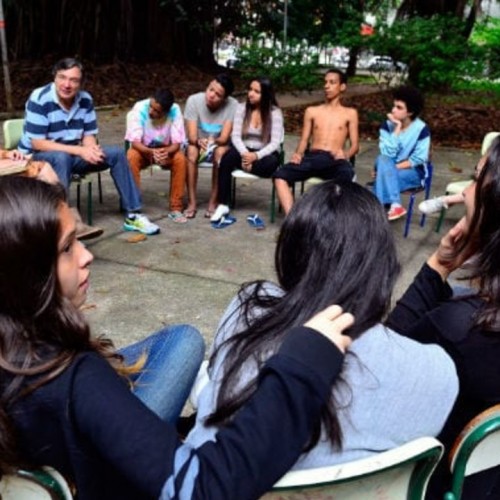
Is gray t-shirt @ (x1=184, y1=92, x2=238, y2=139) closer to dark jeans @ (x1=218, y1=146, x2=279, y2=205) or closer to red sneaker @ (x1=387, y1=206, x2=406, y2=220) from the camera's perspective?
dark jeans @ (x1=218, y1=146, x2=279, y2=205)

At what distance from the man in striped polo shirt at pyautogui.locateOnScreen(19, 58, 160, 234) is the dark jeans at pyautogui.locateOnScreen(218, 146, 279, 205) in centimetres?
71

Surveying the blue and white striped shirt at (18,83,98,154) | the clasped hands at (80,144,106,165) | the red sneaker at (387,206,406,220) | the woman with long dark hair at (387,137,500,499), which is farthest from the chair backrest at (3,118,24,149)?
the woman with long dark hair at (387,137,500,499)

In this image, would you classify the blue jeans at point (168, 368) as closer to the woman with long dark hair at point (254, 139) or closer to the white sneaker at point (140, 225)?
the white sneaker at point (140, 225)

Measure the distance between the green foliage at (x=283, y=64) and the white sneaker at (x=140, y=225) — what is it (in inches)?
213

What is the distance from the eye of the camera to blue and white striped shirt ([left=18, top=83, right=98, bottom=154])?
4.96 metres

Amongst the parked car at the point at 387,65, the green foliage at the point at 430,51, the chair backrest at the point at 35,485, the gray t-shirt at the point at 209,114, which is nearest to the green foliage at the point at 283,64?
the parked car at the point at 387,65

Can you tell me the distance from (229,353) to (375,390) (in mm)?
329

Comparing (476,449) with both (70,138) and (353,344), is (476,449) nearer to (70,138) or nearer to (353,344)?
(353,344)

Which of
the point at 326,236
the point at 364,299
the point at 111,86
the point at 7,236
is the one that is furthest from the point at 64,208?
the point at 111,86

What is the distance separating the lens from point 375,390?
1308 millimetres

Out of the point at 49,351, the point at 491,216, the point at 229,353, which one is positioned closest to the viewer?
the point at 49,351

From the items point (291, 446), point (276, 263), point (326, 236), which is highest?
point (326, 236)

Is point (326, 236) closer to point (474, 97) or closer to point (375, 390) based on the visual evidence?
point (375, 390)

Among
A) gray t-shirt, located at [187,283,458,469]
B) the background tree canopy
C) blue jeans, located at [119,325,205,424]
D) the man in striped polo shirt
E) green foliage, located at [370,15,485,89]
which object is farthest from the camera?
the background tree canopy
